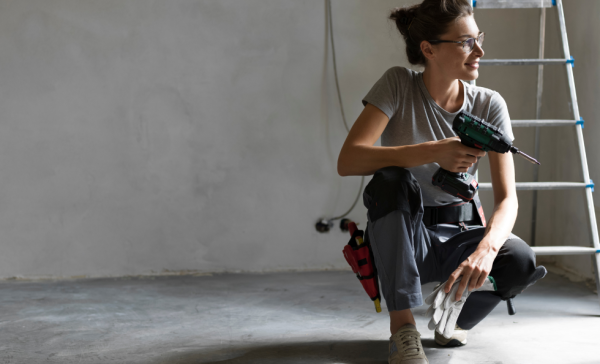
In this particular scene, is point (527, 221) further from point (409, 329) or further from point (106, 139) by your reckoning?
point (106, 139)

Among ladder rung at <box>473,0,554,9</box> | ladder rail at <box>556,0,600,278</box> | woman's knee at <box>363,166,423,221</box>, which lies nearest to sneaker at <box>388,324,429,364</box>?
woman's knee at <box>363,166,423,221</box>

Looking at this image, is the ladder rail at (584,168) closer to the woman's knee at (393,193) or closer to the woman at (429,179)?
the woman at (429,179)

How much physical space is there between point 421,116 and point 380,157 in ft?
0.89

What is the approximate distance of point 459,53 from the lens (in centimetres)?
167

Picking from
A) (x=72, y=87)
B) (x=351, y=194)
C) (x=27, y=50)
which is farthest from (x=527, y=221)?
(x=27, y=50)

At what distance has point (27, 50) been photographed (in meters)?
2.93

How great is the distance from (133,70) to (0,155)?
0.93 meters

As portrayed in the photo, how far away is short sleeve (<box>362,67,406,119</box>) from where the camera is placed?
1.70 meters

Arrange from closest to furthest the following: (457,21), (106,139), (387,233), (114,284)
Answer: (387,233) → (457,21) → (114,284) → (106,139)

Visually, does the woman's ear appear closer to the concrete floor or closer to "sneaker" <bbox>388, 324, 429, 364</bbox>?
"sneaker" <bbox>388, 324, 429, 364</bbox>

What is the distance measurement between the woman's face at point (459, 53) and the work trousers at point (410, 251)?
1.36 ft

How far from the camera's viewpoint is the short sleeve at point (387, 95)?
1.70 metres

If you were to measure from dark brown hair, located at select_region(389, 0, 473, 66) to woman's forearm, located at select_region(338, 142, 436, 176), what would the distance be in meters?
0.42

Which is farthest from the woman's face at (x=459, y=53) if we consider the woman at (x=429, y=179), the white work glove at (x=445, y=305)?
the white work glove at (x=445, y=305)
